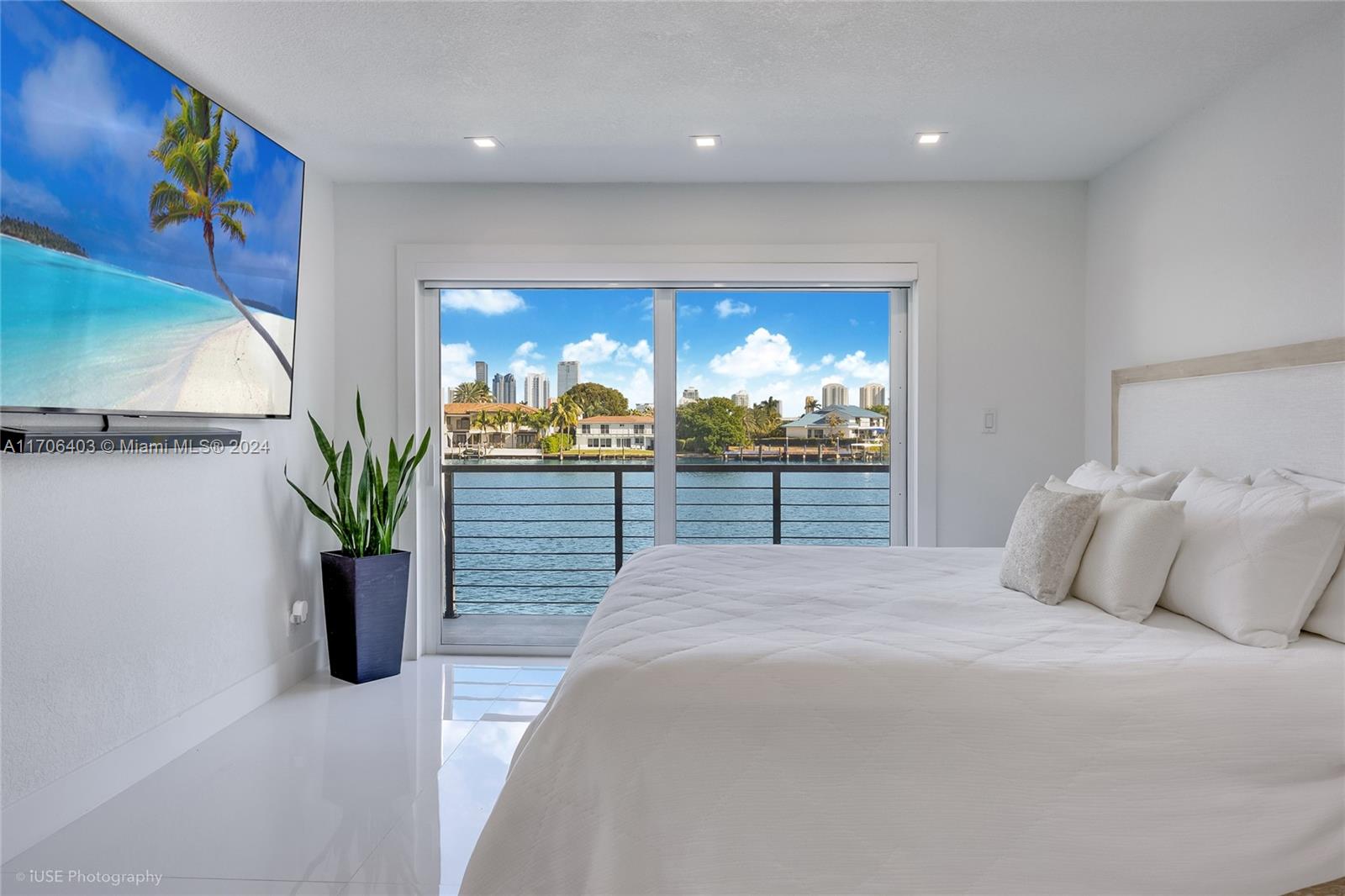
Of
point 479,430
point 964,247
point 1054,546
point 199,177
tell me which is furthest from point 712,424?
point 199,177

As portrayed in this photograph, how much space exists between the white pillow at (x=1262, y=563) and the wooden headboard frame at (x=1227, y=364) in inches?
23.3

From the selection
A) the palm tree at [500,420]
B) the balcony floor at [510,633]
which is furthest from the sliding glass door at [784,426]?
the palm tree at [500,420]

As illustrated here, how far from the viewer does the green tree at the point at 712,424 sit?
420cm

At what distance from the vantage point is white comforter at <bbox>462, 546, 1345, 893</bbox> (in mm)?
1521

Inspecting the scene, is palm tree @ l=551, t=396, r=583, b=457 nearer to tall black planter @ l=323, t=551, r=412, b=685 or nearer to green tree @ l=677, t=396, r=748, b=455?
green tree @ l=677, t=396, r=748, b=455

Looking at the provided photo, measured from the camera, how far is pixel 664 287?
4129 millimetres

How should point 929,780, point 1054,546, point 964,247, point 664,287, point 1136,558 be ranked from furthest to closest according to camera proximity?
point 664,287 < point 964,247 < point 1054,546 < point 1136,558 < point 929,780

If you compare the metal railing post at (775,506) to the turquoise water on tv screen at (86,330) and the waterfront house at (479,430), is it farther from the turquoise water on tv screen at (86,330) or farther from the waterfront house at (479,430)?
the turquoise water on tv screen at (86,330)

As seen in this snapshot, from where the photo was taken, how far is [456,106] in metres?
3.01

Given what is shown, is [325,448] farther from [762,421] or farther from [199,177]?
[762,421]

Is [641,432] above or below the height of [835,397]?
below

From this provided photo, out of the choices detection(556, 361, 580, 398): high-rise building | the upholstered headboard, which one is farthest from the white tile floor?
the upholstered headboard

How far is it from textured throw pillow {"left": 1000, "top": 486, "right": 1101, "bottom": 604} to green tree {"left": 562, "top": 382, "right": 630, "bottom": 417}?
237cm

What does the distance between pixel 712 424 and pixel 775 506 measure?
1.83 feet
